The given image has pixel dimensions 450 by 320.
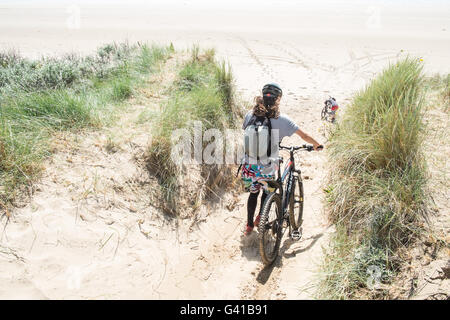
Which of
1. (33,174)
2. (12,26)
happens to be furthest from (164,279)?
(12,26)

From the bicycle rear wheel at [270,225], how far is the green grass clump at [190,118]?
1231mm

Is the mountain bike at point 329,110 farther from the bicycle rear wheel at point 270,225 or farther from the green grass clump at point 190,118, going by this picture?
the bicycle rear wheel at point 270,225

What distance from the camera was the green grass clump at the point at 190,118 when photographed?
4.24 metres

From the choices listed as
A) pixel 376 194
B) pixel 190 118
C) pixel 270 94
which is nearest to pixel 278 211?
pixel 376 194

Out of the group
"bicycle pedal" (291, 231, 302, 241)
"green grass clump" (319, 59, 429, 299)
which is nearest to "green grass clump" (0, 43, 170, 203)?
"bicycle pedal" (291, 231, 302, 241)

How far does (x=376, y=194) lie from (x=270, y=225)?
1.28 meters

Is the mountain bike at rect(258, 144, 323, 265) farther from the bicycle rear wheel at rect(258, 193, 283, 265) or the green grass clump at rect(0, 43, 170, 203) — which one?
the green grass clump at rect(0, 43, 170, 203)

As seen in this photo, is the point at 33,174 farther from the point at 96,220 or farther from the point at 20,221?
the point at 96,220

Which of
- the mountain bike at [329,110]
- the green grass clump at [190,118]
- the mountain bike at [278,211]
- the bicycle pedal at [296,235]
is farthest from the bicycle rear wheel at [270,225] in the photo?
the mountain bike at [329,110]

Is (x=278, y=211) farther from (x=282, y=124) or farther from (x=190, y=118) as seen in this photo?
(x=190, y=118)

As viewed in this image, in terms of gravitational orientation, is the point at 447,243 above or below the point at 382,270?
above

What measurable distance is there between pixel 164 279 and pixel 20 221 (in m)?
1.58

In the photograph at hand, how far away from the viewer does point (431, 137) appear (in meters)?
4.48

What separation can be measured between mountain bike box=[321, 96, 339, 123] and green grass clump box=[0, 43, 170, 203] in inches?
142
